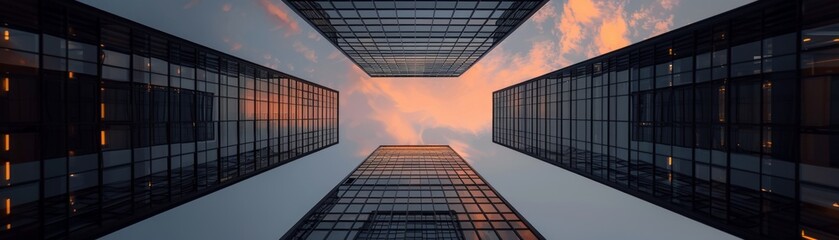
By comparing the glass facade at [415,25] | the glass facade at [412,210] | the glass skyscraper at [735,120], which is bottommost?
the glass facade at [412,210]

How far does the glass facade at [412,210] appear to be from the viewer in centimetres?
3061

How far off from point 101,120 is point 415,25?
3013cm

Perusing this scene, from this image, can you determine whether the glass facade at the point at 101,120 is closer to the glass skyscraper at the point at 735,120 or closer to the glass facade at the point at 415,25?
the glass facade at the point at 415,25

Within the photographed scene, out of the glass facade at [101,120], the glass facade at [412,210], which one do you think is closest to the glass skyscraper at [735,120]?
the glass facade at [412,210]

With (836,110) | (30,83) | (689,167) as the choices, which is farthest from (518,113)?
(30,83)

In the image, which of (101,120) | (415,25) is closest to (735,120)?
(415,25)

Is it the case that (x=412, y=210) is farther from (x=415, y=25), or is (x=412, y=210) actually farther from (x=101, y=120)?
(x=101, y=120)

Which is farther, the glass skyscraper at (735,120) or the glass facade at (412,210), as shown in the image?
the glass facade at (412,210)

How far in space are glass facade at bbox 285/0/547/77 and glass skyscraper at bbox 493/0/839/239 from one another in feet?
39.9

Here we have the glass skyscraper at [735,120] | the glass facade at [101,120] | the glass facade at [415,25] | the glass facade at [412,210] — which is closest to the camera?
the glass skyscraper at [735,120]

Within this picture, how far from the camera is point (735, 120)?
64.1ft

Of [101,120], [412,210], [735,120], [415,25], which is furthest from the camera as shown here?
[415,25]

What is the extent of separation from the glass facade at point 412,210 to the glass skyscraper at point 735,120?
10.5 m

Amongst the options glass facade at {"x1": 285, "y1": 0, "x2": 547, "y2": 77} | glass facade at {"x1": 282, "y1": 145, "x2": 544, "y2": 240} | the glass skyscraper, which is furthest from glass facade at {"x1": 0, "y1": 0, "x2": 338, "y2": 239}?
the glass skyscraper
